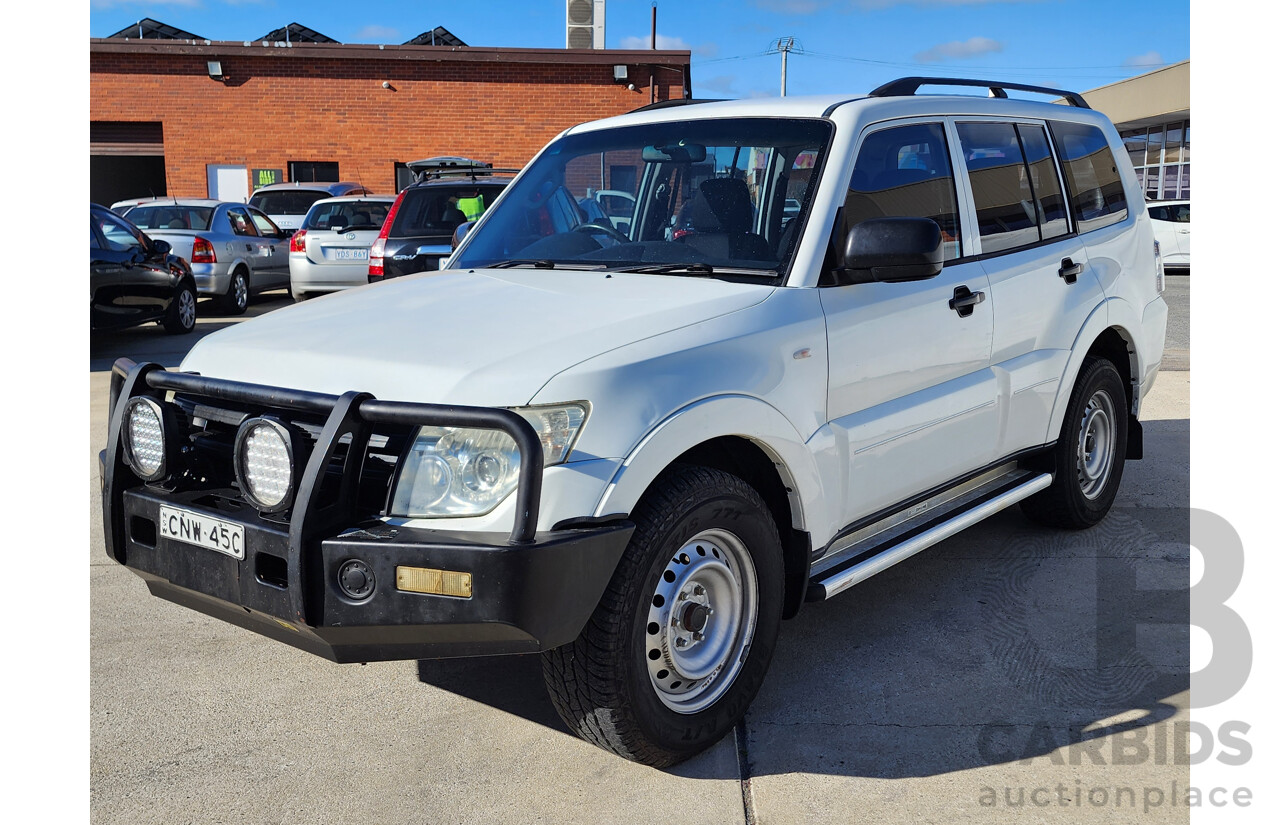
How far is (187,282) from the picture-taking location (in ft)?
43.3

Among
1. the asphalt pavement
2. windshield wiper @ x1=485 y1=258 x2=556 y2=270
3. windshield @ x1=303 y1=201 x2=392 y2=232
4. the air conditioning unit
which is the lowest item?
the asphalt pavement

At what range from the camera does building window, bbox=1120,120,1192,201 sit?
36.7m

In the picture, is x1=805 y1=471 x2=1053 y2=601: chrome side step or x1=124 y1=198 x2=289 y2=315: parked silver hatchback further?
x1=124 y1=198 x2=289 y2=315: parked silver hatchback

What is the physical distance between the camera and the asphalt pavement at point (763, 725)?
3.02m

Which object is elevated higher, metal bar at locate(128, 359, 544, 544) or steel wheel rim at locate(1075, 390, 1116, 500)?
metal bar at locate(128, 359, 544, 544)

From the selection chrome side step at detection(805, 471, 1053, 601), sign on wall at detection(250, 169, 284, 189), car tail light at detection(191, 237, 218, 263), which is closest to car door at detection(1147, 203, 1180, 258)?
car tail light at detection(191, 237, 218, 263)

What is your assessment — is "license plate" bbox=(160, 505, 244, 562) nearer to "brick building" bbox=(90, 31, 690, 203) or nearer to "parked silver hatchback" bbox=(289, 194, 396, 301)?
"parked silver hatchback" bbox=(289, 194, 396, 301)

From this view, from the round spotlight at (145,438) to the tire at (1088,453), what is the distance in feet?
12.4

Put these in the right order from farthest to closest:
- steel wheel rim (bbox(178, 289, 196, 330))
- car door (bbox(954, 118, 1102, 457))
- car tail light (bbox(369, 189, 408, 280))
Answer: steel wheel rim (bbox(178, 289, 196, 330)), car tail light (bbox(369, 189, 408, 280)), car door (bbox(954, 118, 1102, 457))

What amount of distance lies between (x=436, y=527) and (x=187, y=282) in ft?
38.6

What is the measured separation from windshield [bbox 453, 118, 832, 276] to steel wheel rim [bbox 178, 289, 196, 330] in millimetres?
9896

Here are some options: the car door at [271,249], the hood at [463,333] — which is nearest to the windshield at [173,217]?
the car door at [271,249]

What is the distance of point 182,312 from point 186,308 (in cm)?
12

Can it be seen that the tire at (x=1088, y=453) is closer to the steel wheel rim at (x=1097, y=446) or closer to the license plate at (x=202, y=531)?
the steel wheel rim at (x=1097, y=446)
